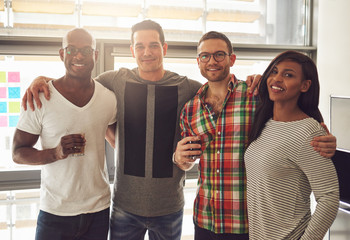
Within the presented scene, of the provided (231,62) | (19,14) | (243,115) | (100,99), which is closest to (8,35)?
(19,14)

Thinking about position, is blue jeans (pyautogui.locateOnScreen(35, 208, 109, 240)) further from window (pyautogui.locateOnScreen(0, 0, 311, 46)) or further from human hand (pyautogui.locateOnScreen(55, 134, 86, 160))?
window (pyautogui.locateOnScreen(0, 0, 311, 46))

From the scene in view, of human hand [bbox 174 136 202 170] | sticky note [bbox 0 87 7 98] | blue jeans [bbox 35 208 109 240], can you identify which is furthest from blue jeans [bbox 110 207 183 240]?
sticky note [bbox 0 87 7 98]

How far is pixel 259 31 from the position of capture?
311cm

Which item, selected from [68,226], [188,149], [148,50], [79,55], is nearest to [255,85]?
[188,149]

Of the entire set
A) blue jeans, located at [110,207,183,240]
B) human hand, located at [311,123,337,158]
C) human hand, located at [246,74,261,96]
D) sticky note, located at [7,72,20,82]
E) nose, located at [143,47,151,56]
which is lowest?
blue jeans, located at [110,207,183,240]

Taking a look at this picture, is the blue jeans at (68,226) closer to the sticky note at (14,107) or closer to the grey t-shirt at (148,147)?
the grey t-shirt at (148,147)

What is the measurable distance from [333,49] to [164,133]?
1609 mm

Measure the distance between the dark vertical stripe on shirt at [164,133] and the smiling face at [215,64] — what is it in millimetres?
307

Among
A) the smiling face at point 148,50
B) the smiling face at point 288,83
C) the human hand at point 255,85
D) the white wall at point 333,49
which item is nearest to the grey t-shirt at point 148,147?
the smiling face at point 148,50

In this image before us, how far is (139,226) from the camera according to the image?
2.05 metres

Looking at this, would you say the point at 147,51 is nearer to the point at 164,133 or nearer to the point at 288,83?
the point at 164,133

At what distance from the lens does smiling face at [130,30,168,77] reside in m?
2.05

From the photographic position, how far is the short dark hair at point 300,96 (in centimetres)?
153

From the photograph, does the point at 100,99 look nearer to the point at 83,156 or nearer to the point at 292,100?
the point at 83,156
